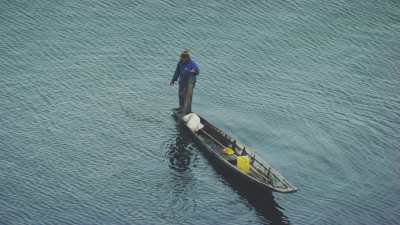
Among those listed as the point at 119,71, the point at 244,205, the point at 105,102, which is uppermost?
the point at 119,71

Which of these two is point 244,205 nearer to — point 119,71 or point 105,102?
point 105,102

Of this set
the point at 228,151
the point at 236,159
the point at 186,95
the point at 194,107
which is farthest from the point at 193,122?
the point at 236,159

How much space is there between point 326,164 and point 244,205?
14.5 ft

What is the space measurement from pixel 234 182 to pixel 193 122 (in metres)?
3.79

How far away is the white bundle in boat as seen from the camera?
29.0 metres

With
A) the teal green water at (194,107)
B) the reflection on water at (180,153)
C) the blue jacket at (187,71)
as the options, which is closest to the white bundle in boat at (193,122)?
the reflection on water at (180,153)

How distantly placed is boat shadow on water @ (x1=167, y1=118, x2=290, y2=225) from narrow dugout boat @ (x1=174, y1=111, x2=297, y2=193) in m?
0.27

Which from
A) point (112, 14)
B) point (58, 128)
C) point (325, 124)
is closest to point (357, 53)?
point (325, 124)

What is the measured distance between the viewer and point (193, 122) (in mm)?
29062

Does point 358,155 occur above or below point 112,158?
above

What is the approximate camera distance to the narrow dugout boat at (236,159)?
25.1 m

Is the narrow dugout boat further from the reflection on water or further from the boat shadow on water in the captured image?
the reflection on water

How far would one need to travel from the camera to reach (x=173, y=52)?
36.6 m

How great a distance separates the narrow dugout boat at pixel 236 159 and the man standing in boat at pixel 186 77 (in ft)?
2.46
